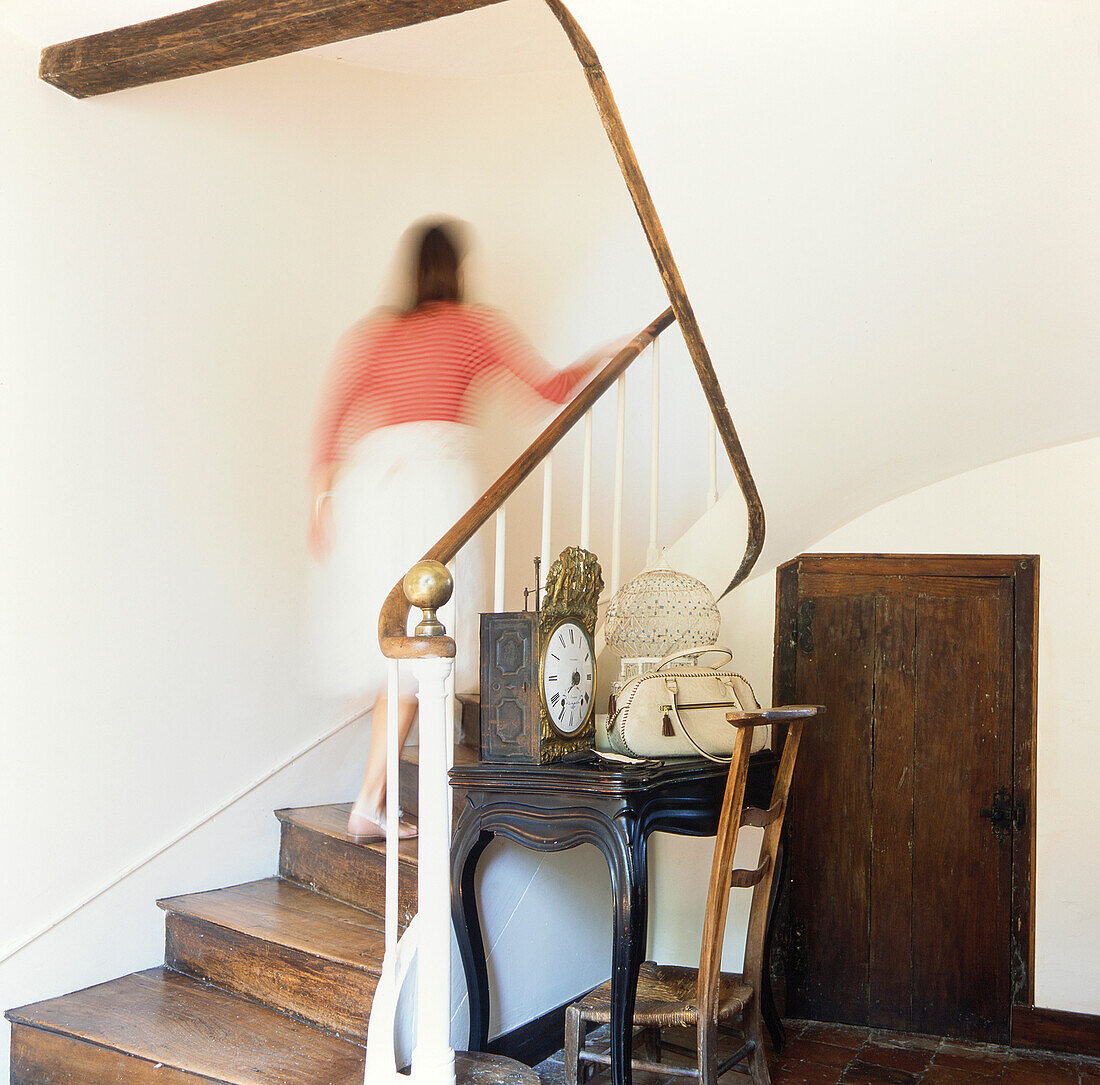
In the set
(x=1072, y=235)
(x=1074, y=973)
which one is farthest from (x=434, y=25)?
(x=1074, y=973)

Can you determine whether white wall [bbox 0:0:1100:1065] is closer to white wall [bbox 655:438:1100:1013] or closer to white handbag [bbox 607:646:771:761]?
white wall [bbox 655:438:1100:1013]

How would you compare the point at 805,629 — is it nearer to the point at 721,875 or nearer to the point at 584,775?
the point at 721,875

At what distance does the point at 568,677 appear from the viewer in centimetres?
260

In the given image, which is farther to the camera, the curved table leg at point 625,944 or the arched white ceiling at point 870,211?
the curved table leg at point 625,944

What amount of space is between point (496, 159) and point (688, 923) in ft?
10.4

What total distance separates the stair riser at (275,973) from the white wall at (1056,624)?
1.58m

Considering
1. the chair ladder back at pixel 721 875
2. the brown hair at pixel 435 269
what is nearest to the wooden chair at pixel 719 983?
the chair ladder back at pixel 721 875

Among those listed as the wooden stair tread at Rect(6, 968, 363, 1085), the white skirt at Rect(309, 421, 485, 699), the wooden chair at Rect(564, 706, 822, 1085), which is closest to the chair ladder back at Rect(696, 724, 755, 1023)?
the wooden chair at Rect(564, 706, 822, 1085)

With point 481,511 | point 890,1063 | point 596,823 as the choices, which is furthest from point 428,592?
point 890,1063

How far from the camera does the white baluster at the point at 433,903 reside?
7.35 ft

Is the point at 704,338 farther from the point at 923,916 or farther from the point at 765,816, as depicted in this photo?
the point at 923,916

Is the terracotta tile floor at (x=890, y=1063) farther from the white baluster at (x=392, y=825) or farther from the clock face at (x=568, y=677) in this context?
the clock face at (x=568, y=677)

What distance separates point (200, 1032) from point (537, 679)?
1.22 meters

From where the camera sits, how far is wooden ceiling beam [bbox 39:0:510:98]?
2.48 m
